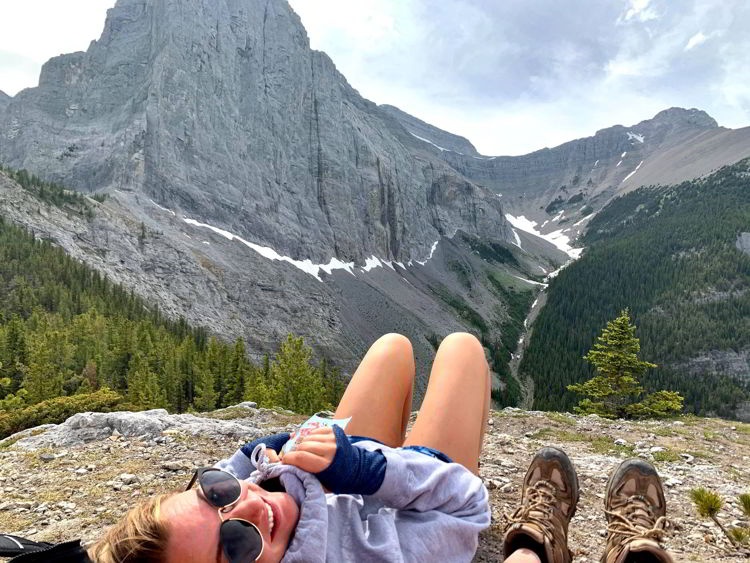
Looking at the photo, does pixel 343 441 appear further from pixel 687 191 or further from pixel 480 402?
pixel 687 191

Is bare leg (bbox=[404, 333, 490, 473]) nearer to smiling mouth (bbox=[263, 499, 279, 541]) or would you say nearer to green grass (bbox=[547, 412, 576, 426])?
smiling mouth (bbox=[263, 499, 279, 541])

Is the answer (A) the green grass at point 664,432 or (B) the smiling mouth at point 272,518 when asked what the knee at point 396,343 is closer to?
(B) the smiling mouth at point 272,518

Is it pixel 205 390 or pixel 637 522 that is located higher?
pixel 637 522

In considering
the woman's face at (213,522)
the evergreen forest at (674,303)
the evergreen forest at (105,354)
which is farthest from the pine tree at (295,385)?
the evergreen forest at (674,303)

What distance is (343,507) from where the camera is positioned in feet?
7.75

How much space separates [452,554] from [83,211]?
2957 inches

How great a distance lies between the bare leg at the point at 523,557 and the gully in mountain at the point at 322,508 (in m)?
0.39

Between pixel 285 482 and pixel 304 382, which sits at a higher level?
pixel 285 482

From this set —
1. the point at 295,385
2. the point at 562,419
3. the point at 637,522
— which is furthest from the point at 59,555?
the point at 295,385

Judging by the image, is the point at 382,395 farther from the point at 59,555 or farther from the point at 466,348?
the point at 59,555

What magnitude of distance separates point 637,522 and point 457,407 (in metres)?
1.67

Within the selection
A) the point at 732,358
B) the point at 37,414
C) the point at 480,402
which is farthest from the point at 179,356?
the point at 732,358

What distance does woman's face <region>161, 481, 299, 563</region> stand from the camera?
67.9 inches

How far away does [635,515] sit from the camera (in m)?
3.26
